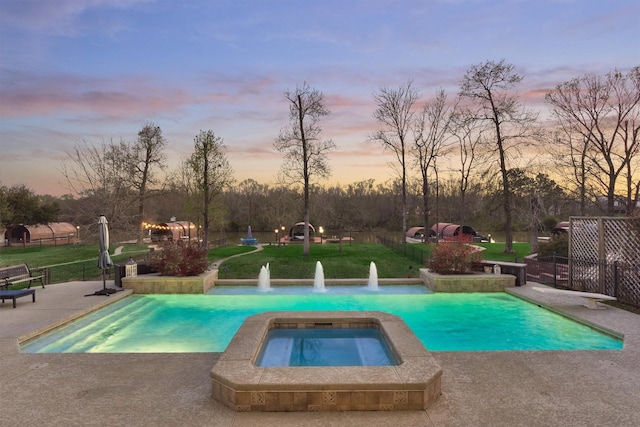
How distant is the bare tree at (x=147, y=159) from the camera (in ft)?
112

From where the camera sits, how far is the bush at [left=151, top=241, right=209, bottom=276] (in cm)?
1402

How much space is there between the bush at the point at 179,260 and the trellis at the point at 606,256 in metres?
12.5

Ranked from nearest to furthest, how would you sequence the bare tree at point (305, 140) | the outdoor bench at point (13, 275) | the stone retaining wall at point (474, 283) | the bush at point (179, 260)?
1. the outdoor bench at point (13, 275)
2. the stone retaining wall at point (474, 283)
3. the bush at point (179, 260)
4. the bare tree at point (305, 140)

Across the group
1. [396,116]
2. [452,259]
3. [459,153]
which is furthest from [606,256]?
[459,153]

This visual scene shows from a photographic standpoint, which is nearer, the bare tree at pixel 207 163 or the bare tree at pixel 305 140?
the bare tree at pixel 305 140

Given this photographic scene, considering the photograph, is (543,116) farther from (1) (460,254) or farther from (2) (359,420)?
(2) (359,420)

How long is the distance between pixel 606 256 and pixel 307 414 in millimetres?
11436

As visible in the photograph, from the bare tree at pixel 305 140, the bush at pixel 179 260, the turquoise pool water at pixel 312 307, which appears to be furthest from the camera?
the bare tree at pixel 305 140

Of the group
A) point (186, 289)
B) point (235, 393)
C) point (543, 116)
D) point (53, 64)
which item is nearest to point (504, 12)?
point (543, 116)

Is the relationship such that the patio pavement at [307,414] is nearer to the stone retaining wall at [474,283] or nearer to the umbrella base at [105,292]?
the umbrella base at [105,292]

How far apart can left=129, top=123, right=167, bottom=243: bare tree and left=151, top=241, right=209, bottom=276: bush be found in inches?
827

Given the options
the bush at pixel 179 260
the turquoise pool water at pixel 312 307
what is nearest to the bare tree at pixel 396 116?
the turquoise pool water at pixel 312 307

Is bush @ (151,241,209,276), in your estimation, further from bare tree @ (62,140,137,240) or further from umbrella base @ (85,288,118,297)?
bare tree @ (62,140,137,240)

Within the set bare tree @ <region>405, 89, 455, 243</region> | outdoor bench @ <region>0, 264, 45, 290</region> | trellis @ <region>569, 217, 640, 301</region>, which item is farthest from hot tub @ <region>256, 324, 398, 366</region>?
bare tree @ <region>405, 89, 455, 243</region>
